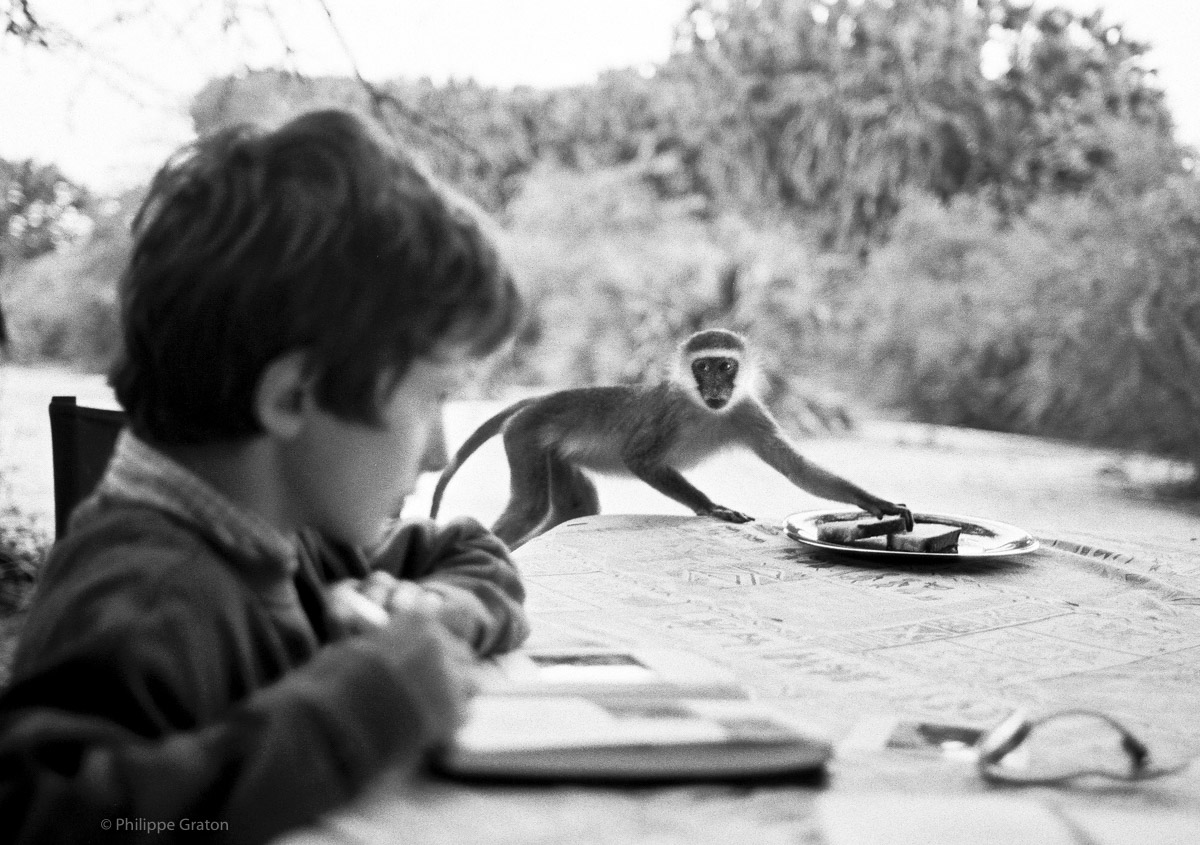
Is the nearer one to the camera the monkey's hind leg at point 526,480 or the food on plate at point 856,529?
the food on plate at point 856,529

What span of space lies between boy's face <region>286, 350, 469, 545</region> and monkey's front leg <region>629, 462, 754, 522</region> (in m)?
1.49

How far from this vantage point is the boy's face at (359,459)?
2.64ft

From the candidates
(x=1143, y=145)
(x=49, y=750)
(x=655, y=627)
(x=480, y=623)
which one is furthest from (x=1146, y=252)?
(x=49, y=750)

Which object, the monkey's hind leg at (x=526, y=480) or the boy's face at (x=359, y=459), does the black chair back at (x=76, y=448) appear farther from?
the monkey's hind leg at (x=526, y=480)

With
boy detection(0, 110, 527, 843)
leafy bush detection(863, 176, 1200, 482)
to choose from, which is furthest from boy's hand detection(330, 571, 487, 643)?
leafy bush detection(863, 176, 1200, 482)

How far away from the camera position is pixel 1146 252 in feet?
16.0

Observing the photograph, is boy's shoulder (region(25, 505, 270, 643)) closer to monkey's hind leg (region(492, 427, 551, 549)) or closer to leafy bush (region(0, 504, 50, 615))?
monkey's hind leg (region(492, 427, 551, 549))

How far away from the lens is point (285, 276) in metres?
0.73

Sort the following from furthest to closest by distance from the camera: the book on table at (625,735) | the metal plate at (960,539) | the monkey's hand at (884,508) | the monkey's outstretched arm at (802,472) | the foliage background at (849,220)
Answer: the foliage background at (849,220) → the monkey's outstretched arm at (802,472) → the monkey's hand at (884,508) → the metal plate at (960,539) → the book on table at (625,735)

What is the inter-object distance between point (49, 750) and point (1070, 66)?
7484 mm

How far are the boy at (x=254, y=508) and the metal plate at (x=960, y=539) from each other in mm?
864

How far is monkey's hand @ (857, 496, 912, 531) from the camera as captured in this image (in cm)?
178

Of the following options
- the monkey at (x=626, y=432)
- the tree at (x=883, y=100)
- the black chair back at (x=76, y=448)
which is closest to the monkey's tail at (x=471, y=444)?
the monkey at (x=626, y=432)

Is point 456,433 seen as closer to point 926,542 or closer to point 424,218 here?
point 926,542
